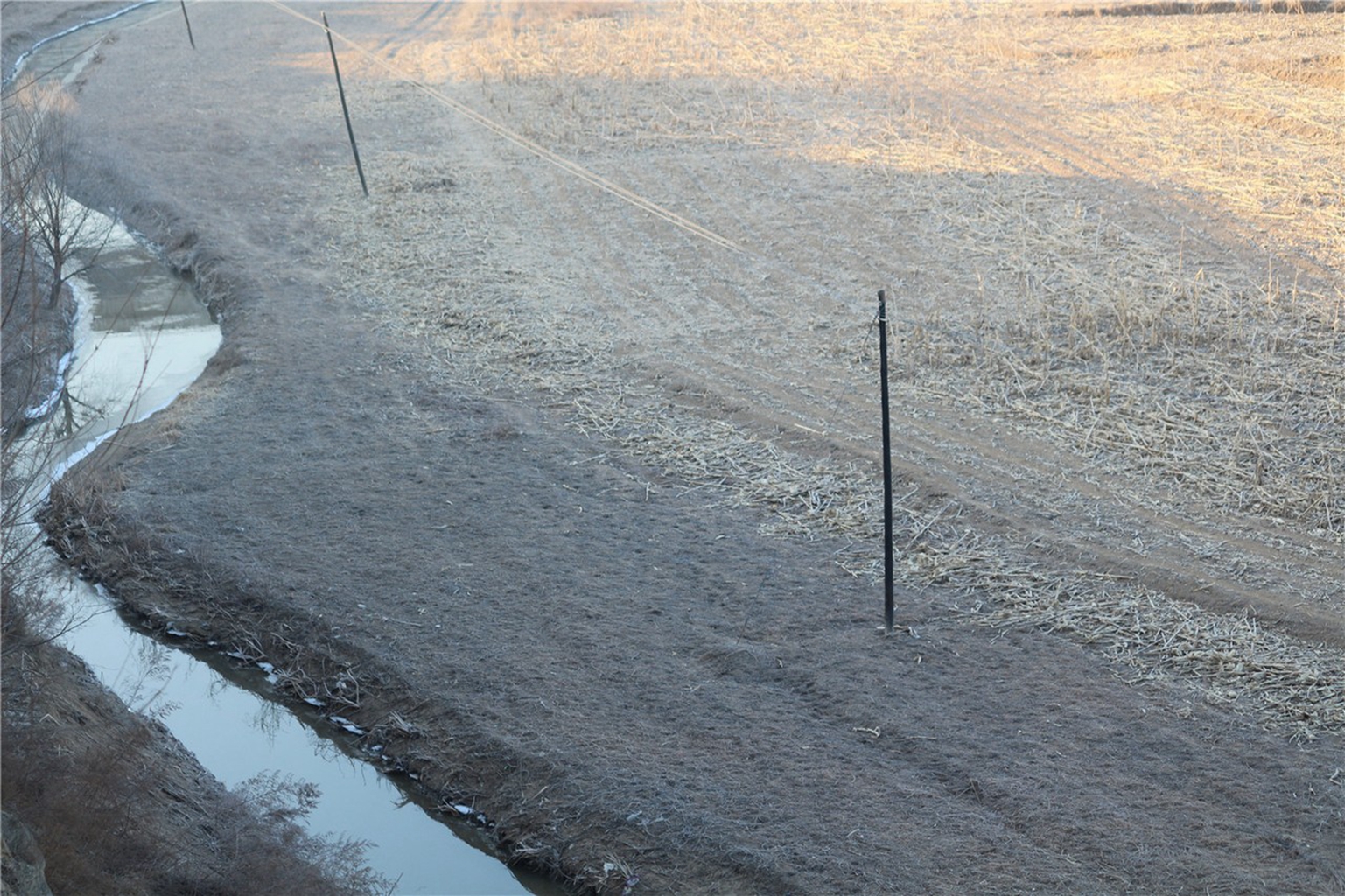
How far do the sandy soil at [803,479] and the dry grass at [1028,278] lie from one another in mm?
74

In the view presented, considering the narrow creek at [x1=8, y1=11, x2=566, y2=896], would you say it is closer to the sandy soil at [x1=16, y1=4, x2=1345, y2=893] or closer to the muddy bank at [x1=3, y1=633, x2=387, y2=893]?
the sandy soil at [x1=16, y1=4, x2=1345, y2=893]

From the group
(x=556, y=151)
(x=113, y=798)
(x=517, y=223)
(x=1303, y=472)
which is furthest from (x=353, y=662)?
(x=556, y=151)

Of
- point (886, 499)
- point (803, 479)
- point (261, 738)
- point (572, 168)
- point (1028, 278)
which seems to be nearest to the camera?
point (886, 499)

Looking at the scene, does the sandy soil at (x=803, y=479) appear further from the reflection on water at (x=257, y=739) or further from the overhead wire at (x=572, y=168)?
the reflection on water at (x=257, y=739)

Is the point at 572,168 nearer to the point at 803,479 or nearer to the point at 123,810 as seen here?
the point at 803,479

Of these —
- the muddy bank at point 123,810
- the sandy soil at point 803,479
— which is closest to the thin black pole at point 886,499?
the sandy soil at point 803,479

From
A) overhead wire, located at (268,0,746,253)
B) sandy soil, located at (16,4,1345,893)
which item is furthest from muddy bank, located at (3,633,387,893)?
overhead wire, located at (268,0,746,253)

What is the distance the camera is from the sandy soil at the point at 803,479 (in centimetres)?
882

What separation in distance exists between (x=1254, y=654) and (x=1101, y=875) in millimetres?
2711

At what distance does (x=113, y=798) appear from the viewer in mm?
8812

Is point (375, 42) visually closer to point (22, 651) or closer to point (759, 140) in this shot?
point (759, 140)

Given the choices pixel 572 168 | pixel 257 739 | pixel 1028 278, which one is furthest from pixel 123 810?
pixel 572 168

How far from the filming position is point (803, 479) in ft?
42.5

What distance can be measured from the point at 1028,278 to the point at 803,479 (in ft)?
19.7
